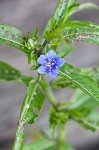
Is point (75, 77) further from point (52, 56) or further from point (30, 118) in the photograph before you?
point (30, 118)

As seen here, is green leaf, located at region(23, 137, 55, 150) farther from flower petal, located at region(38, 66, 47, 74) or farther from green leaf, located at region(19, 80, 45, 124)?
flower petal, located at region(38, 66, 47, 74)

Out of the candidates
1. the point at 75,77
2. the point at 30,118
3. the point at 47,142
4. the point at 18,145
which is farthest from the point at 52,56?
the point at 47,142

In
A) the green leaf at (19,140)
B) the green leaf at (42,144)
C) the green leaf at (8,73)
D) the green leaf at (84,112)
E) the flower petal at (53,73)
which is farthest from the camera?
the green leaf at (42,144)

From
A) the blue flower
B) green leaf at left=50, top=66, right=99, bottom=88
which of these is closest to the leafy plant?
the blue flower

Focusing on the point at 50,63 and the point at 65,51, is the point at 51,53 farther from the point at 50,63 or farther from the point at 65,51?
the point at 65,51

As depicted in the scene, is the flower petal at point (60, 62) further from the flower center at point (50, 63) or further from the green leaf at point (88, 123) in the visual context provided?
the green leaf at point (88, 123)

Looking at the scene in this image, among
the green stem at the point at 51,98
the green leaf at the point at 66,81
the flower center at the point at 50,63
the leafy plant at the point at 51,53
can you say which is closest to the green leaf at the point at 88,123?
the green stem at the point at 51,98
